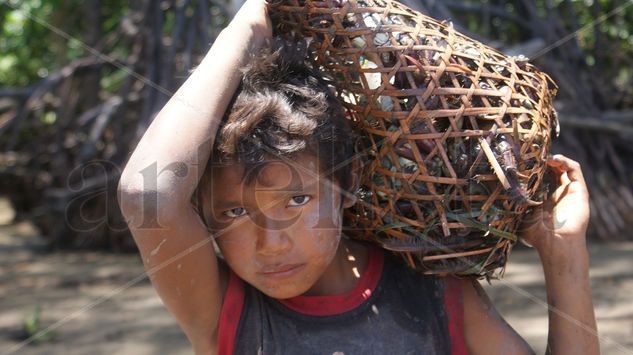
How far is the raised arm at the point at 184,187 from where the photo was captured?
4.48ft

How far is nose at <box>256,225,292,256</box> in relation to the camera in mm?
1397

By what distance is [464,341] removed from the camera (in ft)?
5.08

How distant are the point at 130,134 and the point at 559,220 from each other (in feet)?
11.4

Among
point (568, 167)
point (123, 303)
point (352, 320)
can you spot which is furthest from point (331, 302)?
point (123, 303)

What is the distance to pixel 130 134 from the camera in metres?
4.65

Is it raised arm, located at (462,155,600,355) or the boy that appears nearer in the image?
the boy

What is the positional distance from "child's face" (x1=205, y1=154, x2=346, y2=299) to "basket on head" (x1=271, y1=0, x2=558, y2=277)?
0.37ft

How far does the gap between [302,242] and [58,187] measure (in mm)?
3798

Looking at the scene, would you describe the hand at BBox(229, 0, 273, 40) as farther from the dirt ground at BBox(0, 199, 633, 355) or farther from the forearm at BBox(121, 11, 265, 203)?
the dirt ground at BBox(0, 199, 633, 355)

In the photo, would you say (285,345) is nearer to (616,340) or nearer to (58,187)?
(616,340)

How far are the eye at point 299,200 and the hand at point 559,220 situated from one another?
0.42m

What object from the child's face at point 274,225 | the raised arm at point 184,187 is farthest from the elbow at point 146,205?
the child's face at point 274,225

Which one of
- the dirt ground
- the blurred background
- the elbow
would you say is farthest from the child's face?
the blurred background

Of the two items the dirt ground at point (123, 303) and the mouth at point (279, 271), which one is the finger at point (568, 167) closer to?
the mouth at point (279, 271)
